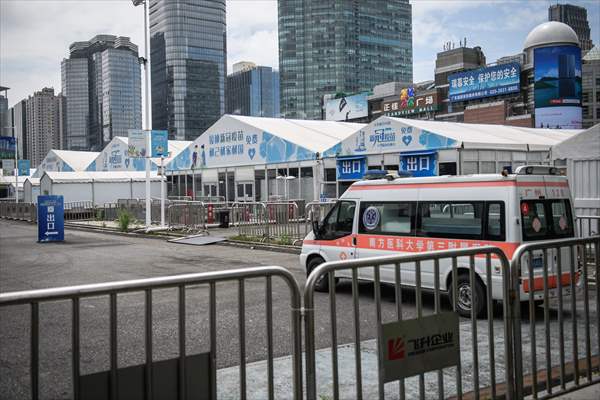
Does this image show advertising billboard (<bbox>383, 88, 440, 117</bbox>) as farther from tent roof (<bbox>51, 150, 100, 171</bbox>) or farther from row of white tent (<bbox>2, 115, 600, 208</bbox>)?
row of white tent (<bbox>2, 115, 600, 208</bbox>)

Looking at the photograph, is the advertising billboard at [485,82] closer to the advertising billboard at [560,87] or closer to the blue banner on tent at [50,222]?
the advertising billboard at [560,87]

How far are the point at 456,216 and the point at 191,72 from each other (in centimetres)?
17311

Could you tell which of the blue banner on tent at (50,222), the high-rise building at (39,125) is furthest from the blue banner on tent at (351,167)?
the high-rise building at (39,125)

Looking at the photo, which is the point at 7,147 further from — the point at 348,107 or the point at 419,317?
the point at 348,107

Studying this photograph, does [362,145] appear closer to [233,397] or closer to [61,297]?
[233,397]

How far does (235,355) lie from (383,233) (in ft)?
14.2

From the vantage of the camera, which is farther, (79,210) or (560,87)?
(560,87)

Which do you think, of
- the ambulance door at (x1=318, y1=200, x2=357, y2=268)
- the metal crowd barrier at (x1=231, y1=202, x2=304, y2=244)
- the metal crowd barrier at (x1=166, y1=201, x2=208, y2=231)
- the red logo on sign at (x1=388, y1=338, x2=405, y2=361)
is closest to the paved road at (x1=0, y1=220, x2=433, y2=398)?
the red logo on sign at (x1=388, y1=338, x2=405, y2=361)

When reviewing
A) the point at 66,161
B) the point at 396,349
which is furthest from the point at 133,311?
the point at 66,161

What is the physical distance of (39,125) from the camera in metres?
162

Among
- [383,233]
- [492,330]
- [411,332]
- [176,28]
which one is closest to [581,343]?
[492,330]

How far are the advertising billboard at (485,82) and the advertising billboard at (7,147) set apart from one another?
64796mm

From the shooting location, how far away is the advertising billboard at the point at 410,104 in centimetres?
10356

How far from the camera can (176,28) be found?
6127 inches
